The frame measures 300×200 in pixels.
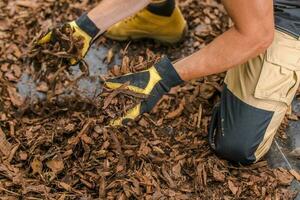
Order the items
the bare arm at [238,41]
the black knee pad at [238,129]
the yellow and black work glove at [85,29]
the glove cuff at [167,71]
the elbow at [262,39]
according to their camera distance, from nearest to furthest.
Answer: the bare arm at [238,41], the elbow at [262,39], the glove cuff at [167,71], the black knee pad at [238,129], the yellow and black work glove at [85,29]

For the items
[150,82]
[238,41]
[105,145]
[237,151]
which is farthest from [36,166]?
[238,41]

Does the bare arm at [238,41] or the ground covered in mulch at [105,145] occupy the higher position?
the bare arm at [238,41]

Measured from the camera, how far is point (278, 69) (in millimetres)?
2660

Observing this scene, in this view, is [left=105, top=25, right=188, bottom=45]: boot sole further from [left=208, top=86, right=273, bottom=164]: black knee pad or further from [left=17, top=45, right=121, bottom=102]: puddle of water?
[left=208, top=86, right=273, bottom=164]: black knee pad

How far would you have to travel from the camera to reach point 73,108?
3016mm

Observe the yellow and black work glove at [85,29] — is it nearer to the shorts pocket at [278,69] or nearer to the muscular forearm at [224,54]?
the muscular forearm at [224,54]

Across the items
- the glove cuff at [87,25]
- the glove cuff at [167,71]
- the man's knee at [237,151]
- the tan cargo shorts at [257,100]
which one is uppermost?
the glove cuff at [87,25]

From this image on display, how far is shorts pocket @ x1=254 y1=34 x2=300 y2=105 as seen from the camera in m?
2.65

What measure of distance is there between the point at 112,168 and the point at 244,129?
0.78 metres

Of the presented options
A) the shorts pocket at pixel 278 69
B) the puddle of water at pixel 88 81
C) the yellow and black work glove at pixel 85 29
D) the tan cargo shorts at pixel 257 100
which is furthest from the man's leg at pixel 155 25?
the shorts pocket at pixel 278 69

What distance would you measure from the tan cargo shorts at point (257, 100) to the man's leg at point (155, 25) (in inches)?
28.9

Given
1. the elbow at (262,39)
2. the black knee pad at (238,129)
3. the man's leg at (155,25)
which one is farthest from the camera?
the man's leg at (155,25)

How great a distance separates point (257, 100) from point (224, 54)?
0.46m

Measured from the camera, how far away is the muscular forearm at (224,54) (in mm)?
2314
